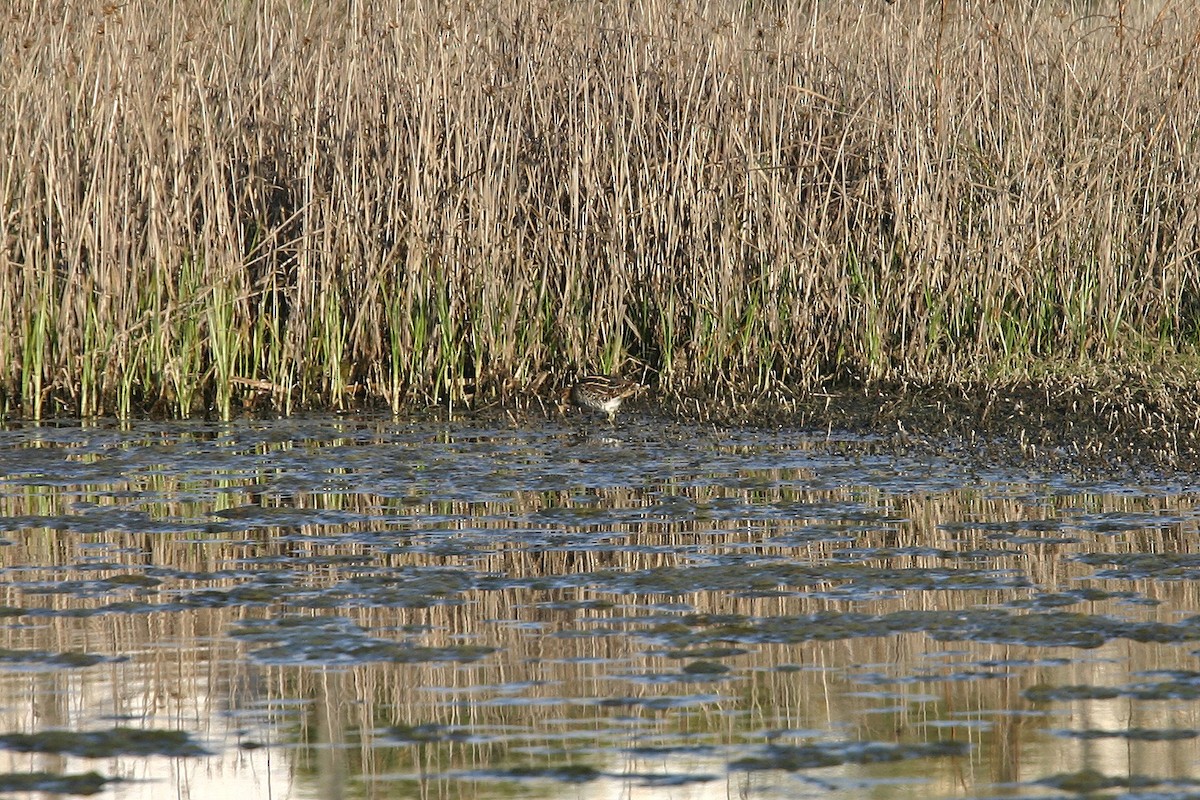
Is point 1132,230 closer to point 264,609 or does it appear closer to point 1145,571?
point 1145,571

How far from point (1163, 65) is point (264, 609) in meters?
5.66

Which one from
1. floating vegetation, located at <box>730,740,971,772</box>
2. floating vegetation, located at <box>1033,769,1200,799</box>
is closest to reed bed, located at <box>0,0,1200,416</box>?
floating vegetation, located at <box>730,740,971,772</box>

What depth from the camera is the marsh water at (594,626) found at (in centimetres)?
340

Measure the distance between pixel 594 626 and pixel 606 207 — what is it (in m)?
4.23

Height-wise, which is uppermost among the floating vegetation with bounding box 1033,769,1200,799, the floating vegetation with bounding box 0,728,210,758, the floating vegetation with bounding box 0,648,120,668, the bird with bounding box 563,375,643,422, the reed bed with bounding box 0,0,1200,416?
the reed bed with bounding box 0,0,1200,416

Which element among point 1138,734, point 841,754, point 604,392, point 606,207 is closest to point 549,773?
point 841,754

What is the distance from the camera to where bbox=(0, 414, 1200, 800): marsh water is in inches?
134

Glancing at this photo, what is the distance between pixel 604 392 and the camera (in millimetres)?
7859

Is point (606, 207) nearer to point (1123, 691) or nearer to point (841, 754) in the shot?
point (1123, 691)

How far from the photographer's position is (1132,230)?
8.54 metres

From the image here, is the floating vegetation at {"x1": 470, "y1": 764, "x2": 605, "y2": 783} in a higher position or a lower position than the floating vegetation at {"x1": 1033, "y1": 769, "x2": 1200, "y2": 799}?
lower

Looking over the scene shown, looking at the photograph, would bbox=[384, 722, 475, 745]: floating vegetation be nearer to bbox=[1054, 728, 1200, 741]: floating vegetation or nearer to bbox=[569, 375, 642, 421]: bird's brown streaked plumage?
bbox=[1054, 728, 1200, 741]: floating vegetation

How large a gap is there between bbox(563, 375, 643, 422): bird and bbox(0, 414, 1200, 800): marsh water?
2.84ft

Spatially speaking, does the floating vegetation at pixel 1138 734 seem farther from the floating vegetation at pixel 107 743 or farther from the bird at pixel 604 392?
the bird at pixel 604 392
